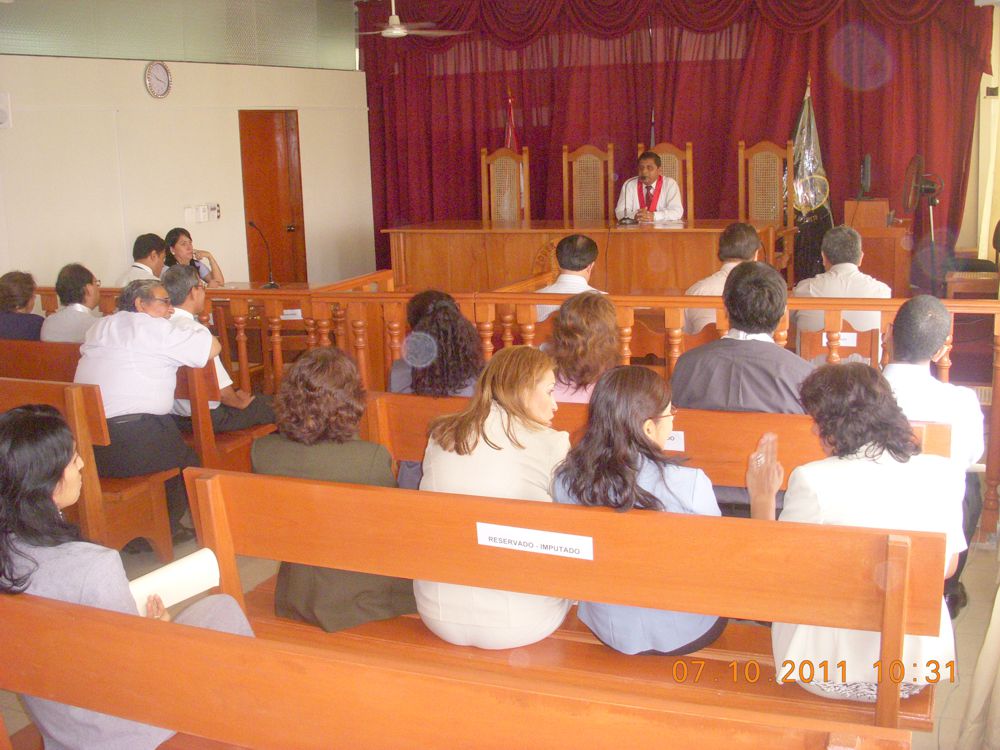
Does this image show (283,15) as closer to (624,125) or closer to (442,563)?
(624,125)

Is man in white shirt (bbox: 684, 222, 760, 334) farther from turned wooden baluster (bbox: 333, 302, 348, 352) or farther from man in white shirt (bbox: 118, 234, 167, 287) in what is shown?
man in white shirt (bbox: 118, 234, 167, 287)

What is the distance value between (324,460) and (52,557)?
2.58 ft

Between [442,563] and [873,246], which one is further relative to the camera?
[873,246]

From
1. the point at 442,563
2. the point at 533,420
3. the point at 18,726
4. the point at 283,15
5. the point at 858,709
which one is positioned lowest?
the point at 18,726

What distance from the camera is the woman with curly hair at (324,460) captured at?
2537 millimetres

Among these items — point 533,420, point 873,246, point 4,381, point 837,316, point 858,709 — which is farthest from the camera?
point 873,246

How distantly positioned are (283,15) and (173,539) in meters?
6.21

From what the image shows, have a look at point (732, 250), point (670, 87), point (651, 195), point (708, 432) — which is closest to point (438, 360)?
point (708, 432)

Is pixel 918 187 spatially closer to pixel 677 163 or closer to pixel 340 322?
pixel 677 163

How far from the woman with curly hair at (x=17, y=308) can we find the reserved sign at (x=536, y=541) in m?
3.36

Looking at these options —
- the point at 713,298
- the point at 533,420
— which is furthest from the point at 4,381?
the point at 713,298

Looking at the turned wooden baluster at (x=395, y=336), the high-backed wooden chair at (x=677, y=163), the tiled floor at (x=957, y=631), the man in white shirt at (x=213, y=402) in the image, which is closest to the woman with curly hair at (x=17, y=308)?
the man in white shirt at (x=213, y=402)

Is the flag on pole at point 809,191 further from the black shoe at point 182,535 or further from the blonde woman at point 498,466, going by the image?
the blonde woman at point 498,466

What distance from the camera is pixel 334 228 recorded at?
397 inches
